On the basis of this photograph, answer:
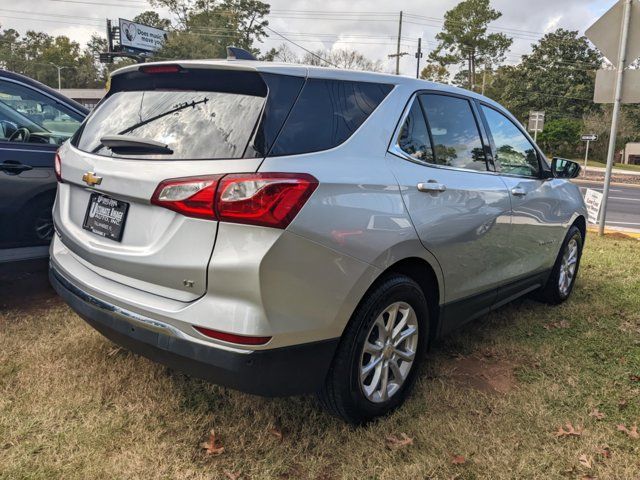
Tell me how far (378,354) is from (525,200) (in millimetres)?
1883

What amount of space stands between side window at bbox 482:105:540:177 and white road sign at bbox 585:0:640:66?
4.51 metres

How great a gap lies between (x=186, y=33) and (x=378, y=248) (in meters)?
70.7

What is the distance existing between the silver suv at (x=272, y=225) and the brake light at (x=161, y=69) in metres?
0.01

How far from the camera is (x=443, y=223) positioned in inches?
113

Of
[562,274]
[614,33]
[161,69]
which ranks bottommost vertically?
[562,274]

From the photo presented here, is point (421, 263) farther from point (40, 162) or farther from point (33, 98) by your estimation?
point (33, 98)

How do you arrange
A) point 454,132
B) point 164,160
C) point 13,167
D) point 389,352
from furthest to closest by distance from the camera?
point 13,167 → point 454,132 → point 389,352 → point 164,160

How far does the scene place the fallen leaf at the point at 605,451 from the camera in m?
2.60

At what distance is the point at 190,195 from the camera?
2.10m

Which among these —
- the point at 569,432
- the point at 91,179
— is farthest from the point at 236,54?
the point at 569,432

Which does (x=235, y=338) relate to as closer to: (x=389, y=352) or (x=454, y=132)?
(x=389, y=352)

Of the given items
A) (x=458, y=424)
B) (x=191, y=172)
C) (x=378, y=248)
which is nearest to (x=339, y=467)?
(x=458, y=424)

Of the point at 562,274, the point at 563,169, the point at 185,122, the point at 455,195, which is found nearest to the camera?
the point at 185,122

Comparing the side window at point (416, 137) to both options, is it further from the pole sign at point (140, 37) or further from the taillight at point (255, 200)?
the pole sign at point (140, 37)
